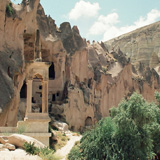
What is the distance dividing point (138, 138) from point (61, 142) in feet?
23.4

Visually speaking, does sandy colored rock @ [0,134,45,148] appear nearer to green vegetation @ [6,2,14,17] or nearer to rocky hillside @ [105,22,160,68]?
green vegetation @ [6,2,14,17]

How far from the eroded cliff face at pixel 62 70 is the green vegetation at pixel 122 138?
6291 millimetres

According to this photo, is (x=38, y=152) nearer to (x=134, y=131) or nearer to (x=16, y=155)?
(x=16, y=155)

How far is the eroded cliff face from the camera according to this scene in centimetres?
2650

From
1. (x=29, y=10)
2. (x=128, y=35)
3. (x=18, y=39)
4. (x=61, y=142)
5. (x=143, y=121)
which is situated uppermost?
(x=128, y=35)

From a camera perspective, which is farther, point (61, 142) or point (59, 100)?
point (59, 100)

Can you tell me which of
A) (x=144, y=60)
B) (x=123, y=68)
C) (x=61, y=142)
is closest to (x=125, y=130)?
(x=61, y=142)

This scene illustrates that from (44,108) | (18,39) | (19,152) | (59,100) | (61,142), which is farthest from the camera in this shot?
(59,100)

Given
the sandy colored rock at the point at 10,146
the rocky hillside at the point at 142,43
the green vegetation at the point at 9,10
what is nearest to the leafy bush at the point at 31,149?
the sandy colored rock at the point at 10,146

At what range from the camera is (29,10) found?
1254 inches

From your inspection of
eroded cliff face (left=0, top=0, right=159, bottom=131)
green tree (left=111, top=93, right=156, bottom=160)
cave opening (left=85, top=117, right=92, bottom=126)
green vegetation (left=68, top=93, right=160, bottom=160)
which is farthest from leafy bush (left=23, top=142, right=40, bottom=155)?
cave opening (left=85, top=117, right=92, bottom=126)

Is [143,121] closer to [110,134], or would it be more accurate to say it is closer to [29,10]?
[110,134]

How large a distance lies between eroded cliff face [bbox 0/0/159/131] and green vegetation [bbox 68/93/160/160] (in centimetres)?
629

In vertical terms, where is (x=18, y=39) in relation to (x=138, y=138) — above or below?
above
